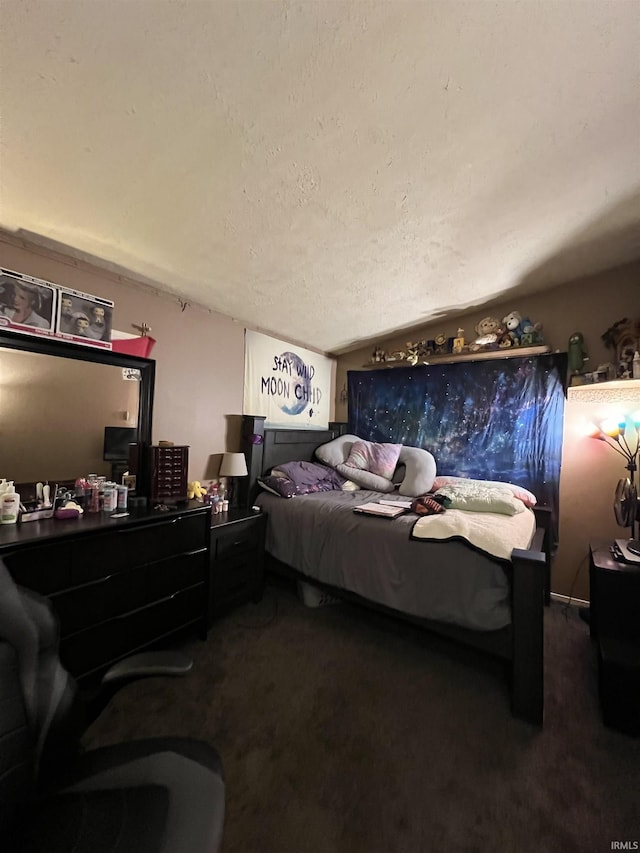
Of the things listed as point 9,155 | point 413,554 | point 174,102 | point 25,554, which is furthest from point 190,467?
point 174,102

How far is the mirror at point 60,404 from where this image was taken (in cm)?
171

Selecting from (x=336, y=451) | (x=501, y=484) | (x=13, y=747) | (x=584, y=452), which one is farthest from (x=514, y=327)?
(x=13, y=747)

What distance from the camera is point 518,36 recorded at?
43.9 inches

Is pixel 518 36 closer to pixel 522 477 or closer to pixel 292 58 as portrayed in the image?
pixel 292 58

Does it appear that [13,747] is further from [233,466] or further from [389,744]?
[233,466]

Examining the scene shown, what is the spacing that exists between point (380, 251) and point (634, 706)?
2641 mm

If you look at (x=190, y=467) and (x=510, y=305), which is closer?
(x=190, y=467)

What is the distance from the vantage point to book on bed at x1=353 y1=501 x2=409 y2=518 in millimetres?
2178

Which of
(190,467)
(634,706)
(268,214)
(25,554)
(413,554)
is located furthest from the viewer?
(190,467)

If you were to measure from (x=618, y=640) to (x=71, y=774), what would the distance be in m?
2.27

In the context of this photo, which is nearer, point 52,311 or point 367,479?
point 52,311

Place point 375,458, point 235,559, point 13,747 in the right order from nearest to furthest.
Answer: point 13,747
point 235,559
point 375,458

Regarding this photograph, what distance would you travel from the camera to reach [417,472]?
3082mm

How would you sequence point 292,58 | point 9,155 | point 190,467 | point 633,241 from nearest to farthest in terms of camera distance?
point 292,58, point 9,155, point 633,241, point 190,467
